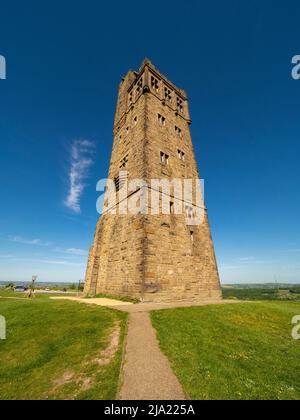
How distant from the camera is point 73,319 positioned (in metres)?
8.62

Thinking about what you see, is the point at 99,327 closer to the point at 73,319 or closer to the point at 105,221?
the point at 73,319

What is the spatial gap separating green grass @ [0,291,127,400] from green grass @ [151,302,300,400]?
63.8 inches

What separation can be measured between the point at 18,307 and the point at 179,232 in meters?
11.5

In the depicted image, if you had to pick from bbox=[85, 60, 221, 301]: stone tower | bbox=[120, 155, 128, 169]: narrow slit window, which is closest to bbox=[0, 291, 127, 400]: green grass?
bbox=[85, 60, 221, 301]: stone tower

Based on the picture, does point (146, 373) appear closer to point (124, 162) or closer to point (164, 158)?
point (164, 158)

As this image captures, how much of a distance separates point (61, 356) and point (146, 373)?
2.96 meters

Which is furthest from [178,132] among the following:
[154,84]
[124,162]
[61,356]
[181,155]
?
[61,356]

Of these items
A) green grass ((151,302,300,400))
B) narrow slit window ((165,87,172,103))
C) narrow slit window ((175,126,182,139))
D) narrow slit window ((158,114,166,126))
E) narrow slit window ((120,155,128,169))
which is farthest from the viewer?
narrow slit window ((165,87,172,103))

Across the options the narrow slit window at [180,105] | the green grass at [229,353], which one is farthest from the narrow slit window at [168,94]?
the green grass at [229,353]

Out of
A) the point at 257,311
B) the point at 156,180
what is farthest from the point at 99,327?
the point at 156,180

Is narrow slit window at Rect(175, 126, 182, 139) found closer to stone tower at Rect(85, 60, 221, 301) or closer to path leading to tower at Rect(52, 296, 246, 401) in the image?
stone tower at Rect(85, 60, 221, 301)

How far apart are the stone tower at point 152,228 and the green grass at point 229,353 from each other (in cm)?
387

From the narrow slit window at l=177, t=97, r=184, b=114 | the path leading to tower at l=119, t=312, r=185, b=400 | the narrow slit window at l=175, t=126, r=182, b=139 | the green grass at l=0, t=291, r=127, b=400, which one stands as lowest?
the green grass at l=0, t=291, r=127, b=400

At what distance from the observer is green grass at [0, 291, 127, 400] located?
4535 mm
